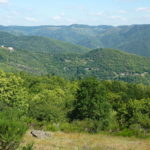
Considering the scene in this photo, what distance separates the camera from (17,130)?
46.9 feet

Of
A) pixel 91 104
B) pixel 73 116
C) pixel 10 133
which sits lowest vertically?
pixel 73 116

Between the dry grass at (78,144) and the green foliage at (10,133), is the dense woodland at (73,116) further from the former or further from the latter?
the dry grass at (78,144)

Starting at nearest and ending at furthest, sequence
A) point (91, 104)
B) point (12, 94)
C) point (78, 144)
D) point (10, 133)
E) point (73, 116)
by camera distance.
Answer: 1. point (10, 133)
2. point (78, 144)
3. point (91, 104)
4. point (73, 116)
5. point (12, 94)

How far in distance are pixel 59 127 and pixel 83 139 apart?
6.89 meters

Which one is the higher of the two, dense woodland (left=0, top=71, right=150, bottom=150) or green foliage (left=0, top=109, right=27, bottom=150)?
green foliage (left=0, top=109, right=27, bottom=150)

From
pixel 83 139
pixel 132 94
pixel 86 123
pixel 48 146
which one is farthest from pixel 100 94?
pixel 132 94

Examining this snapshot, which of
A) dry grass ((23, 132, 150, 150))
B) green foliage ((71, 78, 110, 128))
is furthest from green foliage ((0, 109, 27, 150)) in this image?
green foliage ((71, 78, 110, 128))

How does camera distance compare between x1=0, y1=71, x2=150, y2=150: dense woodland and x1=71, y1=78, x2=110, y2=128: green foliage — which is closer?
x1=0, y1=71, x2=150, y2=150: dense woodland

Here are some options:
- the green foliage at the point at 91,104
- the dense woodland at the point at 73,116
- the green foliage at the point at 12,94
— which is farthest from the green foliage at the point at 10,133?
the green foliage at the point at 12,94

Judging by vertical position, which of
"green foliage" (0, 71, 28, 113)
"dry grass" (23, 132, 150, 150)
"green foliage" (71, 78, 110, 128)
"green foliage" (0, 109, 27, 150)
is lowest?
"green foliage" (0, 71, 28, 113)

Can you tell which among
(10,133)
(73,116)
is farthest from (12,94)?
(10,133)

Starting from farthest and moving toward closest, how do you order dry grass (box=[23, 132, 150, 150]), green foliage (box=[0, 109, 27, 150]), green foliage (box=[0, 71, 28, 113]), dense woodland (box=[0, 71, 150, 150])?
green foliage (box=[0, 71, 28, 113]) < dry grass (box=[23, 132, 150, 150]) < dense woodland (box=[0, 71, 150, 150]) < green foliage (box=[0, 109, 27, 150])

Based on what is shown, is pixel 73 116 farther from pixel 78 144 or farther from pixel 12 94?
pixel 12 94

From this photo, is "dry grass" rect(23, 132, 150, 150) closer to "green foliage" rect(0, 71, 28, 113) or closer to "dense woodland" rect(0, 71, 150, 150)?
"dense woodland" rect(0, 71, 150, 150)
